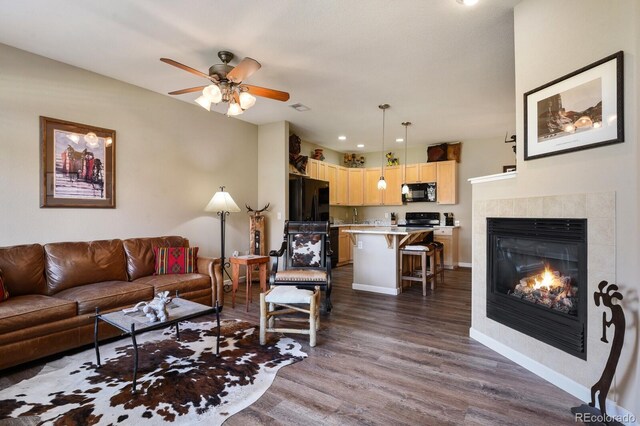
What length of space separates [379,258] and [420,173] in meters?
3.30

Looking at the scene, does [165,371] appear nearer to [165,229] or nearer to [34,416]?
[34,416]

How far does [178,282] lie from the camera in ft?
11.4

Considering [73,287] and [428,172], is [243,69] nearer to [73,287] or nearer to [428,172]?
[73,287]

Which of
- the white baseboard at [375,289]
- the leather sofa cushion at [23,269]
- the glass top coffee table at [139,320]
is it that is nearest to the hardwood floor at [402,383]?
the glass top coffee table at [139,320]

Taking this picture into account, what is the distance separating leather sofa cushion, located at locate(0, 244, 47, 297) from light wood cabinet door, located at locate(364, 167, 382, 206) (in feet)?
21.1

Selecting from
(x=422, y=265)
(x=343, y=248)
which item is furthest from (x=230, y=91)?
(x=343, y=248)

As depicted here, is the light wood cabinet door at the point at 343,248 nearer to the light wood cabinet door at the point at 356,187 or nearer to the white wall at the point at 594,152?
the light wood cabinet door at the point at 356,187

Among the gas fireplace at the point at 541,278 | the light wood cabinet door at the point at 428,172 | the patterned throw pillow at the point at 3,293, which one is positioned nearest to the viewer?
the gas fireplace at the point at 541,278

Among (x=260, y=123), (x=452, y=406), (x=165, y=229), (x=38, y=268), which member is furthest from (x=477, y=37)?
(x=38, y=268)

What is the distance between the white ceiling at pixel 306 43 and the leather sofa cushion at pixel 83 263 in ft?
6.45

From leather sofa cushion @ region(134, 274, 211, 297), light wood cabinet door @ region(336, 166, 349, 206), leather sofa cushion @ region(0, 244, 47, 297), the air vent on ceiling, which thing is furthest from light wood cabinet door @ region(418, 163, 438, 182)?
leather sofa cushion @ region(0, 244, 47, 297)

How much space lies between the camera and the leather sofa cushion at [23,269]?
2822mm

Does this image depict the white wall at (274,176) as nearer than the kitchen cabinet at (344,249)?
Yes

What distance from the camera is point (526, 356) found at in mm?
2418
